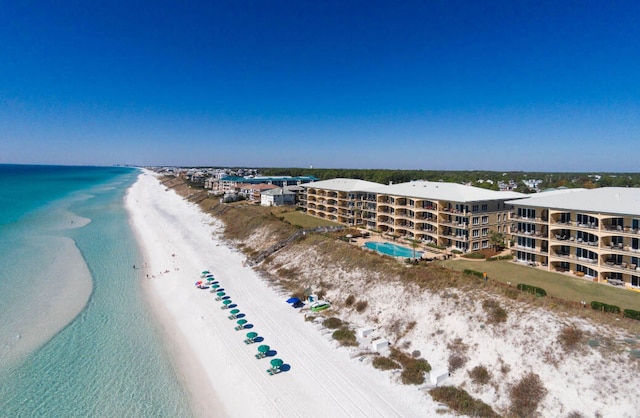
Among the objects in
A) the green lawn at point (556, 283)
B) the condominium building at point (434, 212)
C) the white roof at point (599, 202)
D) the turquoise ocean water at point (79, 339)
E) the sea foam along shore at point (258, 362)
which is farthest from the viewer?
the condominium building at point (434, 212)

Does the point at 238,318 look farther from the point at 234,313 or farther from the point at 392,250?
the point at 392,250

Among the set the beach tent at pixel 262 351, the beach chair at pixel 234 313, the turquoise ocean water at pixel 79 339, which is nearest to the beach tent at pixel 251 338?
the beach tent at pixel 262 351

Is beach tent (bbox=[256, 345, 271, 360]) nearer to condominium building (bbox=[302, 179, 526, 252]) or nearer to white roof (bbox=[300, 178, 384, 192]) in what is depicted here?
condominium building (bbox=[302, 179, 526, 252])

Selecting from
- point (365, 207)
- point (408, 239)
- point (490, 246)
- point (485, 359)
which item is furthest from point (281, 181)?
point (485, 359)

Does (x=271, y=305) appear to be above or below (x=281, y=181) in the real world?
below

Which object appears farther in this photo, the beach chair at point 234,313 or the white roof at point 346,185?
the white roof at point 346,185

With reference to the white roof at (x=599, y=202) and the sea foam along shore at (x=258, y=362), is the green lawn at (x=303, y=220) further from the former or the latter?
Answer: the white roof at (x=599, y=202)

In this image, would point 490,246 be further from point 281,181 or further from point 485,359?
point 281,181

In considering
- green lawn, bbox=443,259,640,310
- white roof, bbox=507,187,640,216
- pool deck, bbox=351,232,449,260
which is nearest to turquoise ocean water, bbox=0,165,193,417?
A: pool deck, bbox=351,232,449,260
